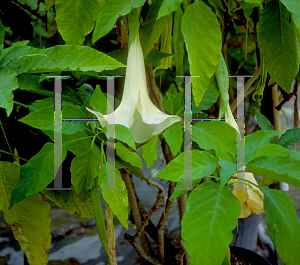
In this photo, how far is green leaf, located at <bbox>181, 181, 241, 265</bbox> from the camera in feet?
0.91

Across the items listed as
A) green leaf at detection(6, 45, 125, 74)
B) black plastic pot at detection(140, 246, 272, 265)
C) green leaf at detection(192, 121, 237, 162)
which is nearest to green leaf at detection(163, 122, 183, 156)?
green leaf at detection(192, 121, 237, 162)

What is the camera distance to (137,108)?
37cm

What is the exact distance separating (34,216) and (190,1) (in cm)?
37

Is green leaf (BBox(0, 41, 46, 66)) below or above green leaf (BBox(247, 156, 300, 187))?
above

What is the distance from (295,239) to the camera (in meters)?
0.30

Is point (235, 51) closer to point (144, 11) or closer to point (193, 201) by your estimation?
point (144, 11)

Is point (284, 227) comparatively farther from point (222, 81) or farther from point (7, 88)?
point (7, 88)

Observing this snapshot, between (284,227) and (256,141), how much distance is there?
0.14 metres

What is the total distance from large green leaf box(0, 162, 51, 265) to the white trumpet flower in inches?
7.4

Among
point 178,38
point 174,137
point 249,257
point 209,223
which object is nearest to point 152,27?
point 178,38

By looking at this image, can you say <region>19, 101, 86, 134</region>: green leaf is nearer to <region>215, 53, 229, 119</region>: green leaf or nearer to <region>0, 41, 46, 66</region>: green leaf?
<region>0, 41, 46, 66</region>: green leaf

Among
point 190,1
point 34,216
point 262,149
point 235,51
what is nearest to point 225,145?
point 262,149

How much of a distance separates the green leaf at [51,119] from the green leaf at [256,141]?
9.1 inches

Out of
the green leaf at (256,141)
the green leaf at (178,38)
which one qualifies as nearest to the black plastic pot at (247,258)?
the green leaf at (256,141)
